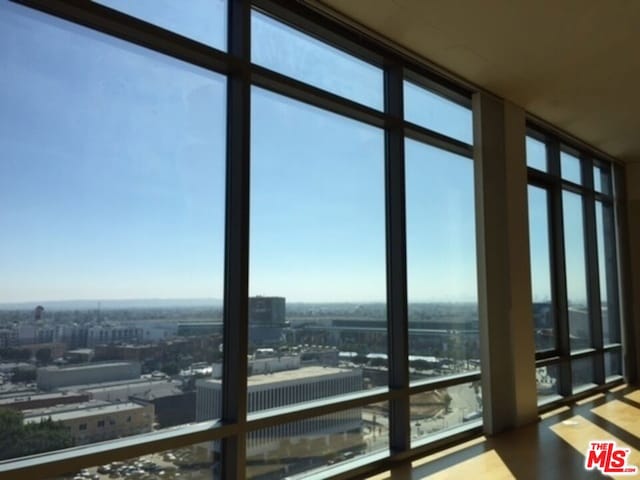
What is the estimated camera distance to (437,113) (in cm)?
495

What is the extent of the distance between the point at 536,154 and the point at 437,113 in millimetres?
2211

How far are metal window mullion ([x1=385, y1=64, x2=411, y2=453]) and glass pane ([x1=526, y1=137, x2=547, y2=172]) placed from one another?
8.42 ft

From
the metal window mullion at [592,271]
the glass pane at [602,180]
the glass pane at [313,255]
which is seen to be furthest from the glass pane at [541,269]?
the glass pane at [313,255]

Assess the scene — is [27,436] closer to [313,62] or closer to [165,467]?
[165,467]

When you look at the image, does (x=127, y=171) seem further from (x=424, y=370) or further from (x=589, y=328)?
(x=589, y=328)

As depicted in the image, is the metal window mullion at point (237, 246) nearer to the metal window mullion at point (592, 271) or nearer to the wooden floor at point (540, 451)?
the wooden floor at point (540, 451)

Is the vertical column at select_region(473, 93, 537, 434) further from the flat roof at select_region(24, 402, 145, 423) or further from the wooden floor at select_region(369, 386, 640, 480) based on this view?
the flat roof at select_region(24, 402, 145, 423)

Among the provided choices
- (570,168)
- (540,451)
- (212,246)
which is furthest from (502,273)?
(212,246)

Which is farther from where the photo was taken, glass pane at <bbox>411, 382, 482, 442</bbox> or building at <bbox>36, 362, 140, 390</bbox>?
glass pane at <bbox>411, 382, 482, 442</bbox>

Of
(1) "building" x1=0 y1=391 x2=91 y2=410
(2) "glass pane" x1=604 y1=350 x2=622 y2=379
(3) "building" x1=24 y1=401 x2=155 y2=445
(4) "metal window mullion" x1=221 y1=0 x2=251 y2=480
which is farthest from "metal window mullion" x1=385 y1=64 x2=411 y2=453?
(2) "glass pane" x1=604 y1=350 x2=622 y2=379

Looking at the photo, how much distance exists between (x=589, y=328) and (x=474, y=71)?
4.52m

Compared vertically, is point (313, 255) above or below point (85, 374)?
above

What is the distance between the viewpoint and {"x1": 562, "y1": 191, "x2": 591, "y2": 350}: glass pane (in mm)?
6914

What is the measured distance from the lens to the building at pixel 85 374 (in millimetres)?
2508
